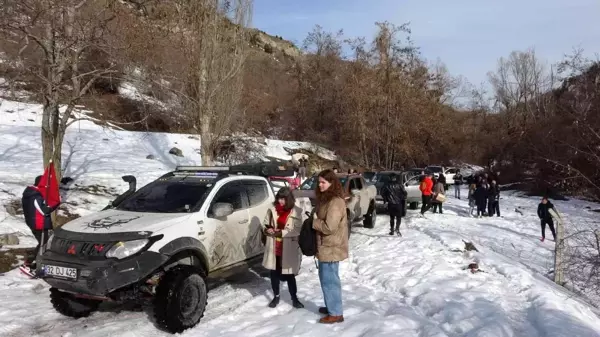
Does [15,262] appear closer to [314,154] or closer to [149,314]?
[149,314]

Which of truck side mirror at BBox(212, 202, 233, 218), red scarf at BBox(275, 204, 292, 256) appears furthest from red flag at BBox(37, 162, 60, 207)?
red scarf at BBox(275, 204, 292, 256)

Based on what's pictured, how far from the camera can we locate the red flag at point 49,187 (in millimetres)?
8695

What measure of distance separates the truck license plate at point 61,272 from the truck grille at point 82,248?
0.19 metres

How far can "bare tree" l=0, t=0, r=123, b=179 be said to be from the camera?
7.63m

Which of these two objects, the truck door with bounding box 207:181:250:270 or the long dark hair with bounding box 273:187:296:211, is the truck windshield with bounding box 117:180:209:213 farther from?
the long dark hair with bounding box 273:187:296:211

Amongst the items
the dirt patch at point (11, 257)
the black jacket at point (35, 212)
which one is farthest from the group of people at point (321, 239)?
the dirt patch at point (11, 257)

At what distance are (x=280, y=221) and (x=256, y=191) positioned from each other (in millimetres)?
1608

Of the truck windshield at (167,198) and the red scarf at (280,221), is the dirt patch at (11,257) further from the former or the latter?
the red scarf at (280,221)

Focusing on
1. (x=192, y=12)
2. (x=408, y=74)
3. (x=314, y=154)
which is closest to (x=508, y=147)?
(x=408, y=74)

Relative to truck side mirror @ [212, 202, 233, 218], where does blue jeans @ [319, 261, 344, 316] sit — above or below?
below

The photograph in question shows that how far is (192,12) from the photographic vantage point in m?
16.8

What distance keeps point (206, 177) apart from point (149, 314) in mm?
2117

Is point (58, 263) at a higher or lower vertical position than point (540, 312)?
higher

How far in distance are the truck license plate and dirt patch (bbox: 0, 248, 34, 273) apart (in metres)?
3.50
